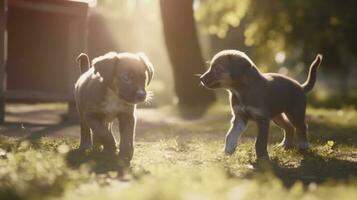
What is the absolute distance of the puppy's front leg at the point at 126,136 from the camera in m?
9.93

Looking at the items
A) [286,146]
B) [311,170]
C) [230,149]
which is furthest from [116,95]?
[286,146]

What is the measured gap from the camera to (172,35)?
78.9 ft

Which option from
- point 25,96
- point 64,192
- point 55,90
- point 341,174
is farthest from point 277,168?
point 55,90

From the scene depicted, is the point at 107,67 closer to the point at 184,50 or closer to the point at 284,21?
the point at 184,50

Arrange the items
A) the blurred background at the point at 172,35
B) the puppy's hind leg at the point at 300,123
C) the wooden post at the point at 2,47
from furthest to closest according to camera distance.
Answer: the blurred background at the point at 172,35 < the wooden post at the point at 2,47 < the puppy's hind leg at the point at 300,123

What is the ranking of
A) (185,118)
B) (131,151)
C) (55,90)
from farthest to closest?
1. (55,90)
2. (185,118)
3. (131,151)

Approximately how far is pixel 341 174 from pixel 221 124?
8.61 m

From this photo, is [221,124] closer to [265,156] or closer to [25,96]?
[25,96]

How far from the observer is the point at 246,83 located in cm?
1035

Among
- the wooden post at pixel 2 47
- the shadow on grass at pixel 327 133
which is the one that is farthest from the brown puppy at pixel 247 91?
the wooden post at pixel 2 47

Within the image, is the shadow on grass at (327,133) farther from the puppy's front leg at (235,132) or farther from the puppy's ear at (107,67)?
the puppy's ear at (107,67)

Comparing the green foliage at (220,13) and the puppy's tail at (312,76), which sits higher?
the puppy's tail at (312,76)

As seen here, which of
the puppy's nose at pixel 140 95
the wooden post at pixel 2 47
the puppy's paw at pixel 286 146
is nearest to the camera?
the puppy's nose at pixel 140 95

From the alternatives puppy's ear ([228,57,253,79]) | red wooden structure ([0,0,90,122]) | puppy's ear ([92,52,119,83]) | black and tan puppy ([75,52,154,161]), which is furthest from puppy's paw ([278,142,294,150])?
red wooden structure ([0,0,90,122])
